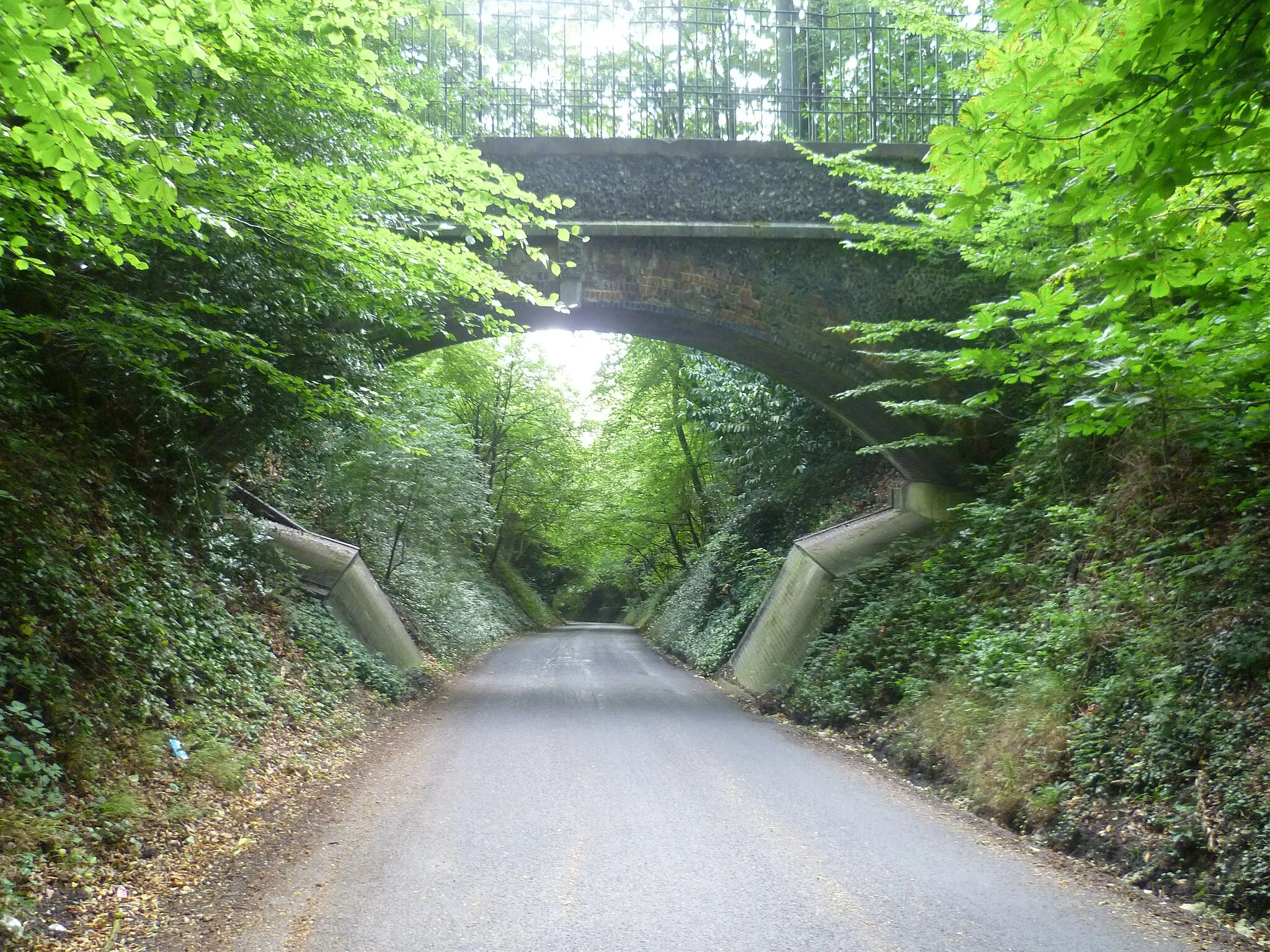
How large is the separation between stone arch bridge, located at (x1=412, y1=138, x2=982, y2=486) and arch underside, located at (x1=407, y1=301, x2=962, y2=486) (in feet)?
0.11

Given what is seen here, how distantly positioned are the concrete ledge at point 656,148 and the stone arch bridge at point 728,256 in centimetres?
2

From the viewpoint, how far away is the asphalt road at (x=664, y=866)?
13.6ft

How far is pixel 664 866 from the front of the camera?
5078 millimetres

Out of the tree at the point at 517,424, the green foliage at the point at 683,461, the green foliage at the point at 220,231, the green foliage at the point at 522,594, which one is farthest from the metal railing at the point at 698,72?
the green foliage at the point at 522,594

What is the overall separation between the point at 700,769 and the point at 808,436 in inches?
373

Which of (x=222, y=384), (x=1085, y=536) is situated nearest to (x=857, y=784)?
(x=1085, y=536)

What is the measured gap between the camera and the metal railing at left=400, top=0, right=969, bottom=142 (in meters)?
12.8

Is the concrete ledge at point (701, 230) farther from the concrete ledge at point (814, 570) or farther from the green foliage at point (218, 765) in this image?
the green foliage at point (218, 765)

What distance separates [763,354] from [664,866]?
8.94 meters

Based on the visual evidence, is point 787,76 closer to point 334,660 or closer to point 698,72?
point 698,72

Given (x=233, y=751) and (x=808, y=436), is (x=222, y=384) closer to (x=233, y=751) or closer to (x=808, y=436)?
(x=233, y=751)

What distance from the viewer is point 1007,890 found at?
478cm

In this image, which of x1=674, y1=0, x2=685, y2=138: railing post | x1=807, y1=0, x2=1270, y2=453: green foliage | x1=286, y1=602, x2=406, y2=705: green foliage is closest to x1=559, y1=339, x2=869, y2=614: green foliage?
x1=674, y1=0, x2=685, y2=138: railing post

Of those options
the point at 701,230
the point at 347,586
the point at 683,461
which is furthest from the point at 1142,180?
the point at 683,461
